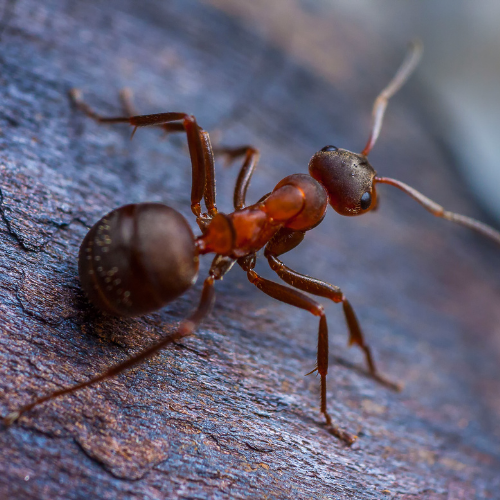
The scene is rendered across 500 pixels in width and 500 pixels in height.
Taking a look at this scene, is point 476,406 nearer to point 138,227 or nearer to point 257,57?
point 138,227

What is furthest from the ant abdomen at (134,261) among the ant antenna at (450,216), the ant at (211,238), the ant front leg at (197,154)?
the ant antenna at (450,216)

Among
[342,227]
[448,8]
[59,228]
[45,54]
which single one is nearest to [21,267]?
[59,228]

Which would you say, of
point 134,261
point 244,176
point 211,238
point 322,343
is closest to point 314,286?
point 322,343

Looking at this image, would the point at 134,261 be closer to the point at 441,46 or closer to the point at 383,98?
the point at 383,98

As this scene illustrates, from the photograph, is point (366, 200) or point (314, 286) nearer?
point (314, 286)

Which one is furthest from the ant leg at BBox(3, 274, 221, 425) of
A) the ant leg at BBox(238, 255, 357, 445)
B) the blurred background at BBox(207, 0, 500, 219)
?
the blurred background at BBox(207, 0, 500, 219)

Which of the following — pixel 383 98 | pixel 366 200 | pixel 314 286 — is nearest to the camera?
pixel 314 286

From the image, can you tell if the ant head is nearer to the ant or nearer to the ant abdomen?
the ant
